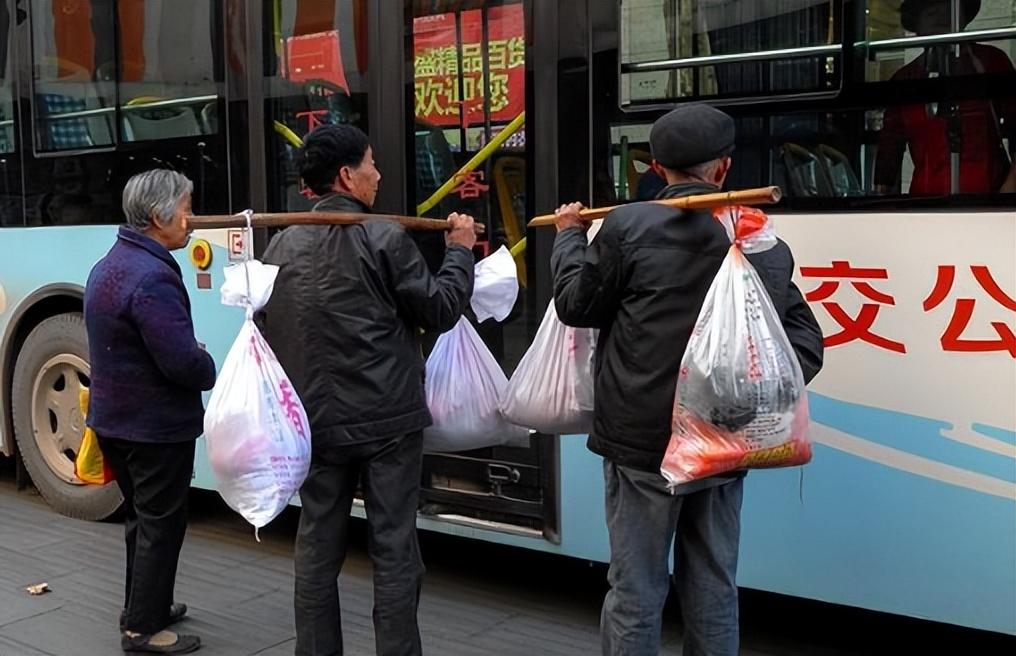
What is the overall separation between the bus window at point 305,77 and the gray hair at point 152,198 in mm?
783

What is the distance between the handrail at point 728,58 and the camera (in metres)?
3.51

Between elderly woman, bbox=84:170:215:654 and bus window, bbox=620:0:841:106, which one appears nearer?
bus window, bbox=620:0:841:106

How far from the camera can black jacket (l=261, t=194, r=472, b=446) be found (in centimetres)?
324

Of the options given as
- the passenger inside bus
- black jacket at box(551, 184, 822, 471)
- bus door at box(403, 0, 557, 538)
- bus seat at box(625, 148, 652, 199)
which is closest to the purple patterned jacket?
bus door at box(403, 0, 557, 538)

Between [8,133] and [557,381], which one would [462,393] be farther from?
[8,133]

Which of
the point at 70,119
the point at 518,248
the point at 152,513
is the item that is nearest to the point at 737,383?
the point at 518,248

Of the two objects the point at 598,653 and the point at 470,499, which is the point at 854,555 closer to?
the point at 598,653

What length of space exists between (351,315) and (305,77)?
6.34 ft

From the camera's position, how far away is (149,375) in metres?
3.82

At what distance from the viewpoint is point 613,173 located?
3.95 metres

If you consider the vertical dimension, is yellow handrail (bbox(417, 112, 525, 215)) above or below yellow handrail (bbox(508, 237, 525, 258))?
above

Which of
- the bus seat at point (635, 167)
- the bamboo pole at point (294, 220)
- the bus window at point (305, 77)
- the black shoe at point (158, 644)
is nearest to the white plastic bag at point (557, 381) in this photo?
the bamboo pole at point (294, 220)

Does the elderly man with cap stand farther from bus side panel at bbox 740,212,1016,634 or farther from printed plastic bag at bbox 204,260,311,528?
printed plastic bag at bbox 204,260,311,528

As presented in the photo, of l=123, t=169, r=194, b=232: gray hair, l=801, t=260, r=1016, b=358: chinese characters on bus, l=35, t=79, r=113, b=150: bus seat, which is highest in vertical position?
l=35, t=79, r=113, b=150: bus seat
